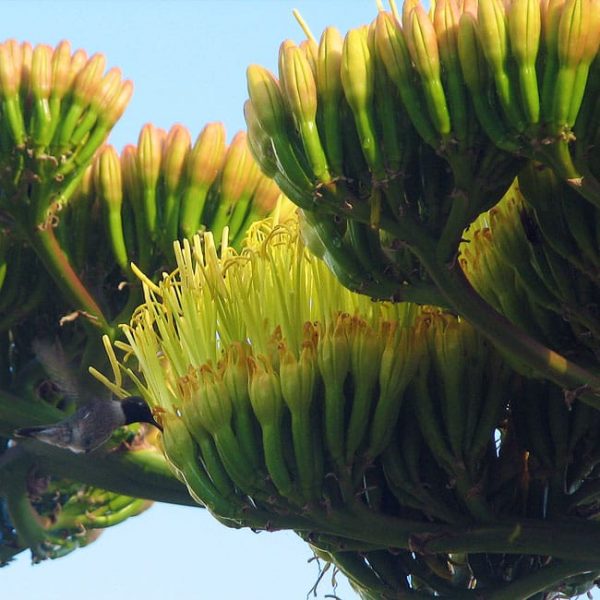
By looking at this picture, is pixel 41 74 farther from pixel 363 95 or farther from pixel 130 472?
pixel 363 95

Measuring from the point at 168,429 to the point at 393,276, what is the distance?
2.43 ft

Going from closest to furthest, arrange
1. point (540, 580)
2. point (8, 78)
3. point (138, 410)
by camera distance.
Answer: point (540, 580) < point (138, 410) < point (8, 78)

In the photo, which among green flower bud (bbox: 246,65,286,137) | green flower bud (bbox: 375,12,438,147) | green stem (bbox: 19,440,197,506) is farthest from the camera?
green stem (bbox: 19,440,197,506)

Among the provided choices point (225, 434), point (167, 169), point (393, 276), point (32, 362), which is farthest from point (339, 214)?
point (32, 362)

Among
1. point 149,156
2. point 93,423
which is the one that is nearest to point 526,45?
point 93,423

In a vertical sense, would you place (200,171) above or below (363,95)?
above

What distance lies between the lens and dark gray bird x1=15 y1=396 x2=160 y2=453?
14.8ft

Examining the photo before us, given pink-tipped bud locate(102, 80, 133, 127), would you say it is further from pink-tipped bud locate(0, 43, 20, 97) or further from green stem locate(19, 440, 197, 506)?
green stem locate(19, 440, 197, 506)

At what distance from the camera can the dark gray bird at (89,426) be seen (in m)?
4.52

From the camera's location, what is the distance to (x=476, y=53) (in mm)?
2926

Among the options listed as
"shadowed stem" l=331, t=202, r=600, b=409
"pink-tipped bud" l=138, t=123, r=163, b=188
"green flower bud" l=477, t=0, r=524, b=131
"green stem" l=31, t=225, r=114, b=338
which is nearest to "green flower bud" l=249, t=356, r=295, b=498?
"shadowed stem" l=331, t=202, r=600, b=409

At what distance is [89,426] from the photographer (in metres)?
4.59

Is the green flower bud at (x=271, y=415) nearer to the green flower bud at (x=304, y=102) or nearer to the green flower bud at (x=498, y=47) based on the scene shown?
the green flower bud at (x=304, y=102)

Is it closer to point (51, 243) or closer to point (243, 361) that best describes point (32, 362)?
point (51, 243)
